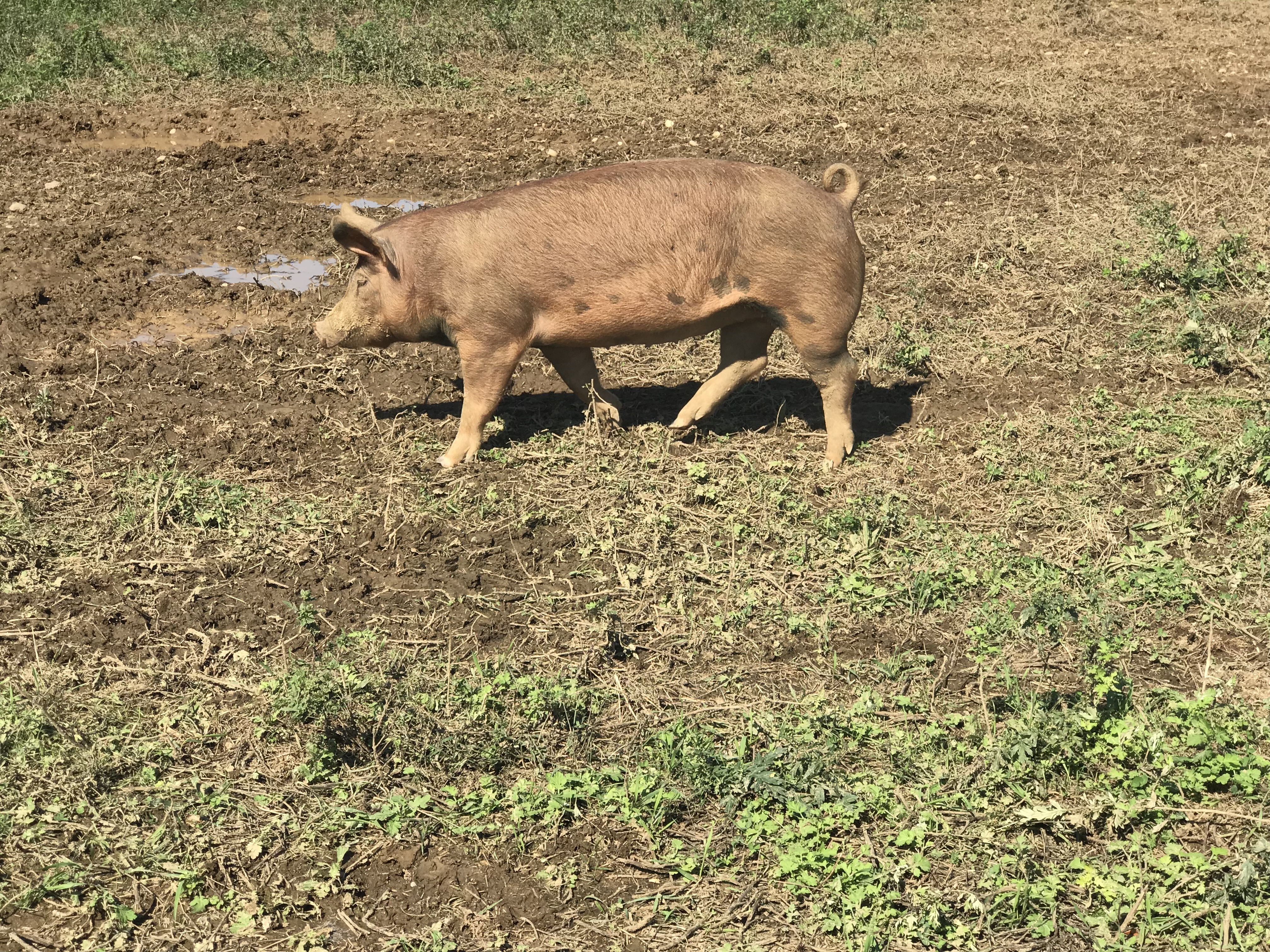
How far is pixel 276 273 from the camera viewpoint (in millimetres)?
9234

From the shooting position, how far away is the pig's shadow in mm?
7105

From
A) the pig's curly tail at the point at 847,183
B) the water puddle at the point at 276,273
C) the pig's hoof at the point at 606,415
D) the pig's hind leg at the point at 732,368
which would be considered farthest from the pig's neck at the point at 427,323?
the water puddle at the point at 276,273

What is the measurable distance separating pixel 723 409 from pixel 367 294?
7.42ft

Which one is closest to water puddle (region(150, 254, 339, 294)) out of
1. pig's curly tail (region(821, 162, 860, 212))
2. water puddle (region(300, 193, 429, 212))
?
water puddle (region(300, 193, 429, 212))

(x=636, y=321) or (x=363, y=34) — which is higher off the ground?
(x=363, y=34)

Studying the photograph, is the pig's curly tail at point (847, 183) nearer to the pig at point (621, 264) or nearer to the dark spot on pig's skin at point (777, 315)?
the pig at point (621, 264)

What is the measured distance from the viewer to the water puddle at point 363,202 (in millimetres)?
10344

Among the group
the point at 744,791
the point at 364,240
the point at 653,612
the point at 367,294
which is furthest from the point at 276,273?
the point at 744,791

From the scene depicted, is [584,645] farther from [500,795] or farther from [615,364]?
[615,364]

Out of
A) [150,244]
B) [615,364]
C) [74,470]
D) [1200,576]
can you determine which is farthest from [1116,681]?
[150,244]

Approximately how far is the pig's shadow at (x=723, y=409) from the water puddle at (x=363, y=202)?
3408 millimetres

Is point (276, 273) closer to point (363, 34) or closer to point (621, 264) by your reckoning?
point (621, 264)

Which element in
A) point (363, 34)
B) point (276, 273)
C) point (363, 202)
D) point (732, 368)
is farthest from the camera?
point (363, 34)

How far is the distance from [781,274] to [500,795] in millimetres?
3057
